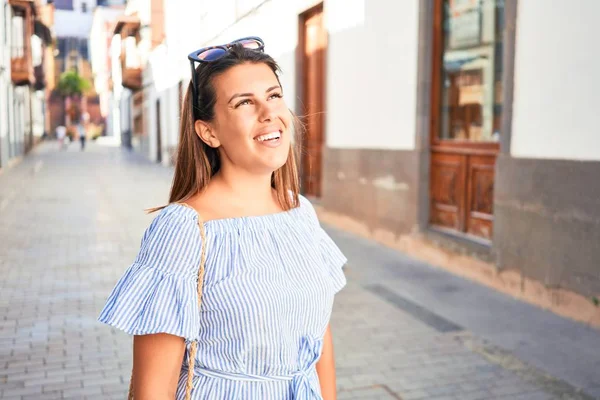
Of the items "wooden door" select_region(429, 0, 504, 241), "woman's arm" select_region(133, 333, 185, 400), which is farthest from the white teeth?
"wooden door" select_region(429, 0, 504, 241)

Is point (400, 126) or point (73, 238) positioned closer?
point (400, 126)

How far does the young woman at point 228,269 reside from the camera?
1562mm

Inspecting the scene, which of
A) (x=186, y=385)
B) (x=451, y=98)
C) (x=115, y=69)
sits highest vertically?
(x=115, y=69)

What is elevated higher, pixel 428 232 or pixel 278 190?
pixel 278 190

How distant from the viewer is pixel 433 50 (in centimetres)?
769

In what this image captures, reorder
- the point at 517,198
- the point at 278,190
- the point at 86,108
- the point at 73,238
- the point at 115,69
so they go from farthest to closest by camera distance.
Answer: the point at 86,108
the point at 115,69
the point at 73,238
the point at 517,198
the point at 278,190

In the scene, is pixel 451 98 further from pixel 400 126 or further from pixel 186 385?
pixel 186 385

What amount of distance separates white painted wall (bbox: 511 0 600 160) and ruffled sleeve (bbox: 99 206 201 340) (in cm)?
437

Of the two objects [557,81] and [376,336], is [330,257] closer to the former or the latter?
[376,336]

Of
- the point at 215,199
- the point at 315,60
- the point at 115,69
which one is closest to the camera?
the point at 215,199

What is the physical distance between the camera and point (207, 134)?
177 cm

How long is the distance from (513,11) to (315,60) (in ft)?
17.8

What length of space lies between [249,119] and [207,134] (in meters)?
0.14

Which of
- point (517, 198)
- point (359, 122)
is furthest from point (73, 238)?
point (517, 198)
